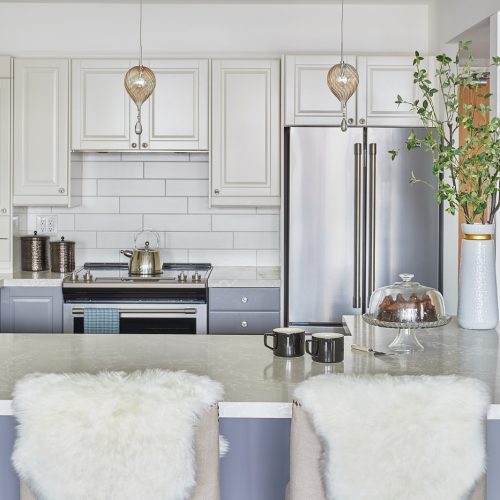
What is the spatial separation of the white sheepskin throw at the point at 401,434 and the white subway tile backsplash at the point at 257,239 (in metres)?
3.56

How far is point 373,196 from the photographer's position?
4645 mm

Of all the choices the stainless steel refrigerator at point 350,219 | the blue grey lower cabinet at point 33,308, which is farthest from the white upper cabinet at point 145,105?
the blue grey lower cabinet at point 33,308

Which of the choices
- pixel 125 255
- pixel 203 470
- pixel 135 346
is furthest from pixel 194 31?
pixel 203 470

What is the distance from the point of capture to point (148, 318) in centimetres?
464

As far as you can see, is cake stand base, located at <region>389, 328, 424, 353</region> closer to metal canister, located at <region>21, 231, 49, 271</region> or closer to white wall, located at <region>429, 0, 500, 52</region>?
white wall, located at <region>429, 0, 500, 52</region>

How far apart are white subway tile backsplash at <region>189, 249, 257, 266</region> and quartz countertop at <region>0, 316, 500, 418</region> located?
2325mm

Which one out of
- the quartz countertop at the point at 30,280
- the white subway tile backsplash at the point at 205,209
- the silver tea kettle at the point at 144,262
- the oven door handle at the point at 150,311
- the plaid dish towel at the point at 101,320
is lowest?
the plaid dish towel at the point at 101,320

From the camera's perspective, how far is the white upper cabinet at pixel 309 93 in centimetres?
473

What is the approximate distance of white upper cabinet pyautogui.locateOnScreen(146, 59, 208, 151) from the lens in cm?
489

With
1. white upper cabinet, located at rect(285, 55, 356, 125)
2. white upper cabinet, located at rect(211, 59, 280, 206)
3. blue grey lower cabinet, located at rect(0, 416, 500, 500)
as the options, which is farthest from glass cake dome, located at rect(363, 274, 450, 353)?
white upper cabinet, located at rect(211, 59, 280, 206)

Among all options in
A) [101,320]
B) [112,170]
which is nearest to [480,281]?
[101,320]

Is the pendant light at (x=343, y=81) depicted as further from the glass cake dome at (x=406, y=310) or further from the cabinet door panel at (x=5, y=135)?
the cabinet door panel at (x=5, y=135)

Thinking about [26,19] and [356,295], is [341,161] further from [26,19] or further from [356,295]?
[26,19]

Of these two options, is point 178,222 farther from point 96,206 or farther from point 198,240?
point 96,206
